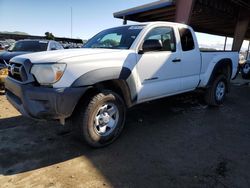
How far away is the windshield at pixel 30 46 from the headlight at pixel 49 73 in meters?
5.94

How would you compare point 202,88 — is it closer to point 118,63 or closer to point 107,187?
point 118,63

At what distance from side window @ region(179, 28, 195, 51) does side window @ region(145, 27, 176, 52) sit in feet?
1.00

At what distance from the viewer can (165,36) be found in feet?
15.8

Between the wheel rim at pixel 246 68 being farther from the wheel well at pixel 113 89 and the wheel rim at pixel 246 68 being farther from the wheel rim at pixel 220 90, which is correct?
the wheel well at pixel 113 89

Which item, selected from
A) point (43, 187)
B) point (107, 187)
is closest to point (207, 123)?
point (107, 187)

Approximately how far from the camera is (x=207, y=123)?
17.1 feet

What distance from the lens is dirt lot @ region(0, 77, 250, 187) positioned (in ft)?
9.82

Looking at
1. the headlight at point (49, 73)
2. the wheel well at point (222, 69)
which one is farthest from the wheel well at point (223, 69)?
the headlight at point (49, 73)

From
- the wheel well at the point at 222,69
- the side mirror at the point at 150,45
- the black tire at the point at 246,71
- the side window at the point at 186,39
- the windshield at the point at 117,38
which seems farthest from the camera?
the black tire at the point at 246,71

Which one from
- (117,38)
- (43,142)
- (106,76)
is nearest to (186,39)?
(117,38)

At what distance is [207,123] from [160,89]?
4.78 ft

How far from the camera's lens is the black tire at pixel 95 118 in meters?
3.52

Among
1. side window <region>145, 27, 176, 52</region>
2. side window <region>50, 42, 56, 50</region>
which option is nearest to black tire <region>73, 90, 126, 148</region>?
side window <region>145, 27, 176, 52</region>

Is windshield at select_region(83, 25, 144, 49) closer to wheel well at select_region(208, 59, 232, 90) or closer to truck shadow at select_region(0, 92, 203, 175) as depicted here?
truck shadow at select_region(0, 92, 203, 175)
